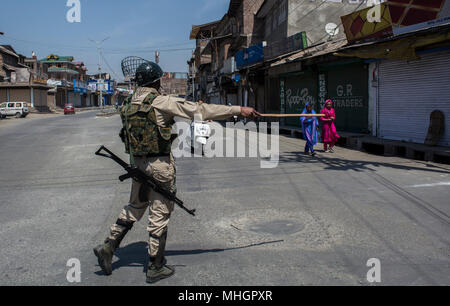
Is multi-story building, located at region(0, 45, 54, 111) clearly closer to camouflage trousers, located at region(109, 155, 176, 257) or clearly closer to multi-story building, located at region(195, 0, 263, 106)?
multi-story building, located at region(195, 0, 263, 106)

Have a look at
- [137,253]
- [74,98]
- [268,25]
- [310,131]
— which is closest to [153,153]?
[137,253]

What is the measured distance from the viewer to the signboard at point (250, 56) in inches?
1075

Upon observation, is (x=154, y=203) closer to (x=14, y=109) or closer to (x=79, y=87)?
(x=14, y=109)

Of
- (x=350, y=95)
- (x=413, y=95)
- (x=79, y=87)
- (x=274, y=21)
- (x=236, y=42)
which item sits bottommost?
(x=413, y=95)

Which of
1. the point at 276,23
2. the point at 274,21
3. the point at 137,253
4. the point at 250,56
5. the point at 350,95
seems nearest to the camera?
the point at 137,253

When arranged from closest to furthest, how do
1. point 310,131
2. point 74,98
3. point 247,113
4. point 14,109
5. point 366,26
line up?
point 247,113, point 310,131, point 366,26, point 14,109, point 74,98

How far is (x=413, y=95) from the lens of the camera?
1298cm

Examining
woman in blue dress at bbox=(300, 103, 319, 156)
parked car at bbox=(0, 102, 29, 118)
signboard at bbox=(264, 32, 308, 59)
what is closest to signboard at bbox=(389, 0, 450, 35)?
woman in blue dress at bbox=(300, 103, 319, 156)

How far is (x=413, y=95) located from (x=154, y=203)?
38.7 ft

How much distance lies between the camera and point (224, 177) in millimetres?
8445

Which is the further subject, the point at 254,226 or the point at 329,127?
the point at 329,127

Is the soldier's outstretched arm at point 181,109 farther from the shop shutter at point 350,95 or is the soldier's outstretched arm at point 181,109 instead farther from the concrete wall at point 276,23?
the concrete wall at point 276,23

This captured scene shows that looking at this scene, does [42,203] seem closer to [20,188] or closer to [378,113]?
[20,188]

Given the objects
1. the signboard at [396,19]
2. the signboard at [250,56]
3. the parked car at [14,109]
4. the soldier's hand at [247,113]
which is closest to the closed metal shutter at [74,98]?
the parked car at [14,109]
